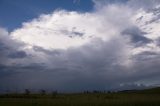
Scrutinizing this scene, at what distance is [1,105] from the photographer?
6225cm

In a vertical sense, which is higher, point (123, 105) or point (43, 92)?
point (43, 92)

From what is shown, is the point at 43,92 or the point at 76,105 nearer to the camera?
the point at 76,105

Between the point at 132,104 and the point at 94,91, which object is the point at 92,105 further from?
the point at 94,91

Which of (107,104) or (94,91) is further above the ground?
(94,91)

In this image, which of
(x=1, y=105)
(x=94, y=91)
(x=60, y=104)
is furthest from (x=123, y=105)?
(x=94, y=91)

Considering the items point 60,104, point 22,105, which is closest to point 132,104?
point 60,104

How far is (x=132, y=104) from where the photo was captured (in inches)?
2431

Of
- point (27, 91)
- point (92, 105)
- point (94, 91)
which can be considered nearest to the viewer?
point (92, 105)

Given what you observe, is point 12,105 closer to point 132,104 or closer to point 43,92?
point 132,104

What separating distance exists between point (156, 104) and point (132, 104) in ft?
17.3

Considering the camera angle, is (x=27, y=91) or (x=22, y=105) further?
(x=27, y=91)

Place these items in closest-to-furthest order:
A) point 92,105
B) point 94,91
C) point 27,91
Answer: point 92,105
point 27,91
point 94,91

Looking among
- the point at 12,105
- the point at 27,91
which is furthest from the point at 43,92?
the point at 12,105

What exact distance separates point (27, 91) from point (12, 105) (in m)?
51.4
